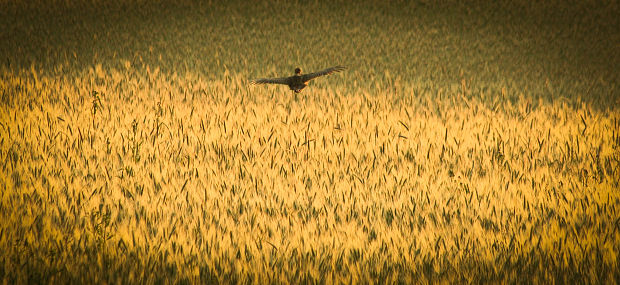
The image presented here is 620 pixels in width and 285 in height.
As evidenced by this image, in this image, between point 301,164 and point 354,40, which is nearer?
point 301,164

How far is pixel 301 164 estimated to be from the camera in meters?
5.46

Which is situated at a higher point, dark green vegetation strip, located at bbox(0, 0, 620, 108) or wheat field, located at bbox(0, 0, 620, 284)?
dark green vegetation strip, located at bbox(0, 0, 620, 108)

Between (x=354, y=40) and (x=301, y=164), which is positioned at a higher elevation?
(x=354, y=40)

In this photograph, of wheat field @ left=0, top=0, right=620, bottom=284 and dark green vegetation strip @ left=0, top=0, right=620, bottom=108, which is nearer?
wheat field @ left=0, top=0, right=620, bottom=284

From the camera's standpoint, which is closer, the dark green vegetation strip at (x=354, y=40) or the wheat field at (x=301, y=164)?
the wheat field at (x=301, y=164)

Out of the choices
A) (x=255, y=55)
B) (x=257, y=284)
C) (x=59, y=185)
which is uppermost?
(x=255, y=55)

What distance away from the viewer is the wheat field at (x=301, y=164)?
12.3 ft

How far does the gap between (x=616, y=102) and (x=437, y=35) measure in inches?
192

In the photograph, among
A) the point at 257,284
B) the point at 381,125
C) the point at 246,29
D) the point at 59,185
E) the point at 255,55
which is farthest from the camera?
the point at 246,29

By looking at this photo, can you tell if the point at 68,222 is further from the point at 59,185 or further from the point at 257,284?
the point at 257,284

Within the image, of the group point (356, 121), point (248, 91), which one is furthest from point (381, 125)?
point (248, 91)

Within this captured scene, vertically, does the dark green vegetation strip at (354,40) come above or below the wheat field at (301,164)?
above

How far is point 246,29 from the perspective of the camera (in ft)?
41.2

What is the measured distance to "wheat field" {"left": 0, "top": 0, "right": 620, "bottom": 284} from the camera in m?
3.74
